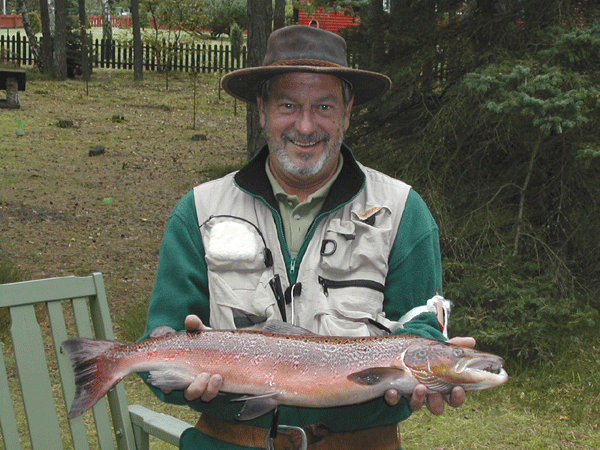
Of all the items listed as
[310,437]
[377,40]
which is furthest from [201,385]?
[377,40]

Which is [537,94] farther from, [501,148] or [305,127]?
[305,127]

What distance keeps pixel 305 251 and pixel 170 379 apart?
78 centimetres

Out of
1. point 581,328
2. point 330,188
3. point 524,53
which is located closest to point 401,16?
point 524,53

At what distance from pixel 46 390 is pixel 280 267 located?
1.26m

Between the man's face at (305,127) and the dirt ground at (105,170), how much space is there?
486cm

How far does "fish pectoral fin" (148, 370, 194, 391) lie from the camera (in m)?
2.74

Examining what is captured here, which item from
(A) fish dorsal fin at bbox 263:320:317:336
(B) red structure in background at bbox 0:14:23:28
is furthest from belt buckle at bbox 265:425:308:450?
(B) red structure in background at bbox 0:14:23:28

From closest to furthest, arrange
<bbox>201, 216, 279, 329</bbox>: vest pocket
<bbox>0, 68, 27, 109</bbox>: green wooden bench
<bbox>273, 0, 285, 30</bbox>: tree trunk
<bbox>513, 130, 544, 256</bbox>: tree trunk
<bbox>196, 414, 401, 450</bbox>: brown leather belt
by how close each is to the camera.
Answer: <bbox>196, 414, 401, 450</bbox>: brown leather belt
<bbox>201, 216, 279, 329</bbox>: vest pocket
<bbox>513, 130, 544, 256</bbox>: tree trunk
<bbox>0, 68, 27, 109</bbox>: green wooden bench
<bbox>273, 0, 285, 30</bbox>: tree trunk

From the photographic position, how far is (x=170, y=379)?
2.75 metres

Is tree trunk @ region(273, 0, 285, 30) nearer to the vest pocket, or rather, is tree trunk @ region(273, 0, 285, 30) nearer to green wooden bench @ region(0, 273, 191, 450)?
green wooden bench @ region(0, 273, 191, 450)

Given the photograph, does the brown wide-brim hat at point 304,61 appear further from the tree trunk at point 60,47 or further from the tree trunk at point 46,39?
the tree trunk at point 46,39

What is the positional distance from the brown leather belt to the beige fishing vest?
0.38 metres

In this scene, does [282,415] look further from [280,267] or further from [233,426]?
[280,267]


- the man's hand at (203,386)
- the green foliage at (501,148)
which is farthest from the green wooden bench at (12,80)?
the man's hand at (203,386)
